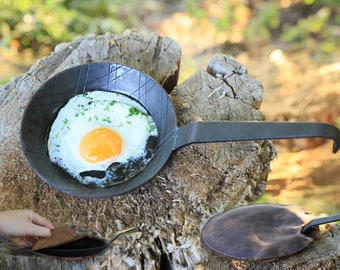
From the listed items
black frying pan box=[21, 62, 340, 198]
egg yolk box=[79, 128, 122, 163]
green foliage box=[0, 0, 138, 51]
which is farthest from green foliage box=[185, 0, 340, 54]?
egg yolk box=[79, 128, 122, 163]

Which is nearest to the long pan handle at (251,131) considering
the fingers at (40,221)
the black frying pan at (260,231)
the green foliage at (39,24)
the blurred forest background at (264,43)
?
the black frying pan at (260,231)

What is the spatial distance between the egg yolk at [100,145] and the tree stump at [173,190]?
0.52 feet

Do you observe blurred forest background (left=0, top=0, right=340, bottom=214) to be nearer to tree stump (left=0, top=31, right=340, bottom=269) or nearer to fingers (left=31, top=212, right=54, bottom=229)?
tree stump (left=0, top=31, right=340, bottom=269)

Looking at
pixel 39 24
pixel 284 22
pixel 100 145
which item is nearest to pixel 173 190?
pixel 100 145

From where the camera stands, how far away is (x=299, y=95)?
3396mm

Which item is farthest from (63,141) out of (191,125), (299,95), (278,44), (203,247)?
(278,44)

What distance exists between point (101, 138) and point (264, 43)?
8.01 feet

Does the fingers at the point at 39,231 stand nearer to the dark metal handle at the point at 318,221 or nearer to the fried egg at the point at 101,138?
the fried egg at the point at 101,138

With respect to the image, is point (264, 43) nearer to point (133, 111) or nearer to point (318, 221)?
point (133, 111)

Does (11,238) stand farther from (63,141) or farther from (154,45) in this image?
(154,45)

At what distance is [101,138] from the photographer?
1.81m

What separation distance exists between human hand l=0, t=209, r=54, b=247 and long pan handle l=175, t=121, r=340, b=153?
1.66ft

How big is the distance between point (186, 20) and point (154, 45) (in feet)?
6.93

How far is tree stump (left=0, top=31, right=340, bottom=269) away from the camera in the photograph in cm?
159
